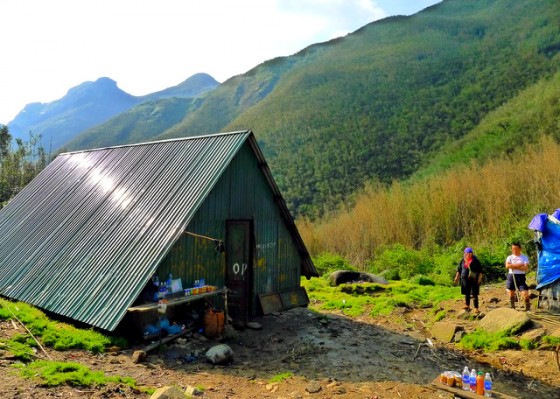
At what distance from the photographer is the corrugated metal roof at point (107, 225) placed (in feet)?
32.3

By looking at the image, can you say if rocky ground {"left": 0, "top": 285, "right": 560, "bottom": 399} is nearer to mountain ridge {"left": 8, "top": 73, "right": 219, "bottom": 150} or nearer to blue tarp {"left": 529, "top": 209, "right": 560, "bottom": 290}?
blue tarp {"left": 529, "top": 209, "right": 560, "bottom": 290}

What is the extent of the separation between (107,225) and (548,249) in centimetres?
1241

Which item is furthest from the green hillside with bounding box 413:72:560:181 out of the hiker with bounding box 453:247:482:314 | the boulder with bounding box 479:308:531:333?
the boulder with bounding box 479:308:531:333

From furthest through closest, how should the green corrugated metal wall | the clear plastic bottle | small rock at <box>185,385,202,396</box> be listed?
the green corrugated metal wall < the clear plastic bottle < small rock at <box>185,385,202,396</box>

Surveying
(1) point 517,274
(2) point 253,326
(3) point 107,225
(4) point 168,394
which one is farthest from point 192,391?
(1) point 517,274

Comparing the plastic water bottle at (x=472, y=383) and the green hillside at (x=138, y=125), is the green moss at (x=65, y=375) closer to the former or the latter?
the plastic water bottle at (x=472, y=383)

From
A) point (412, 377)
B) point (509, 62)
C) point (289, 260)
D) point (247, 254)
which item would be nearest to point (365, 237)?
point (289, 260)

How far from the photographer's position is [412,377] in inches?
331

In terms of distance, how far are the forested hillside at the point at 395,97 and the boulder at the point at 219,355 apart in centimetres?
2680

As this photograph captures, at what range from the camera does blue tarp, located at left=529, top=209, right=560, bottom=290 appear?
1092 centimetres

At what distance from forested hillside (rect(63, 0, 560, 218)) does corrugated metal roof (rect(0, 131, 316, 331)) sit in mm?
23179

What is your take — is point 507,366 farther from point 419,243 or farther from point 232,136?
point 419,243

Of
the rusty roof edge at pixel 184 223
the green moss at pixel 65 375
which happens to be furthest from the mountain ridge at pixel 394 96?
the green moss at pixel 65 375

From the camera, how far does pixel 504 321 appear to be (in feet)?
34.6
